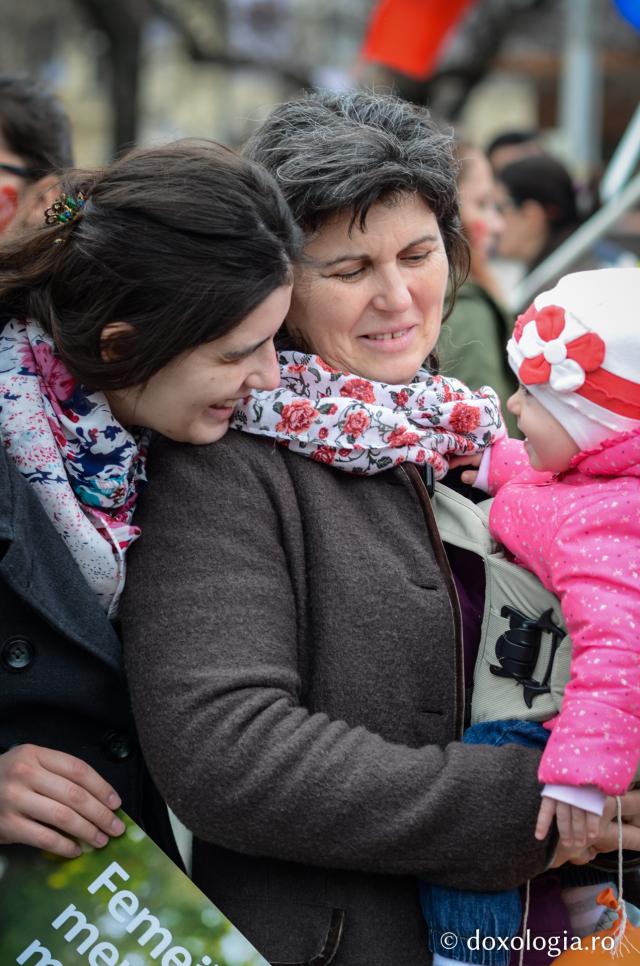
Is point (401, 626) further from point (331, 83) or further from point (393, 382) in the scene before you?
point (331, 83)

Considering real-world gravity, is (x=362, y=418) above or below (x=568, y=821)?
above

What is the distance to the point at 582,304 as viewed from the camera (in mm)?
1960

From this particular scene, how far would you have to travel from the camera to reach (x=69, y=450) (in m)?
1.94

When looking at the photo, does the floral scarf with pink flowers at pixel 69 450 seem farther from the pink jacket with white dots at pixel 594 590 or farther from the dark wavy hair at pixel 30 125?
the dark wavy hair at pixel 30 125

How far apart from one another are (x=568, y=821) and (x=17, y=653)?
36.2 inches

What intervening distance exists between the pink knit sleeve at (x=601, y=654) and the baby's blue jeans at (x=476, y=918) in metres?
0.13

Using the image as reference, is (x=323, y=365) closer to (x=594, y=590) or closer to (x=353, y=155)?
(x=353, y=155)

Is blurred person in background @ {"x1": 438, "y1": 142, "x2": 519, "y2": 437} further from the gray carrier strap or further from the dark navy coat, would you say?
the dark navy coat

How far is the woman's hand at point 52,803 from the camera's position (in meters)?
1.86

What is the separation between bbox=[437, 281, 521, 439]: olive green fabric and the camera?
4.12 m

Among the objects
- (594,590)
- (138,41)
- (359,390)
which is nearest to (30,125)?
(359,390)

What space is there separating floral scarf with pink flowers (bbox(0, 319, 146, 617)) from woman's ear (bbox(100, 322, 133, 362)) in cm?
10

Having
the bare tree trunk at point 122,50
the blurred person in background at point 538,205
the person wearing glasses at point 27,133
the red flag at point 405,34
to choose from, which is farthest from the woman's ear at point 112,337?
the bare tree trunk at point 122,50

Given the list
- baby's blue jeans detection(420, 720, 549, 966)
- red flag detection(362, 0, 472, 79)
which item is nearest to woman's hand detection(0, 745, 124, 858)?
baby's blue jeans detection(420, 720, 549, 966)
